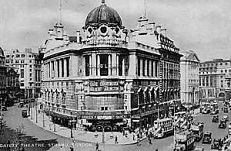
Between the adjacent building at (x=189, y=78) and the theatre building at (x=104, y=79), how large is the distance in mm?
30394

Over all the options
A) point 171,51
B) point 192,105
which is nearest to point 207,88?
point 192,105

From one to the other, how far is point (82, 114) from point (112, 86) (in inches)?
293

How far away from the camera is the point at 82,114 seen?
54.7m

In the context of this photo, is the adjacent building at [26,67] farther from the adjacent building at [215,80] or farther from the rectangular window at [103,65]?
the rectangular window at [103,65]

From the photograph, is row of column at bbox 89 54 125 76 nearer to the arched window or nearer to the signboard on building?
the signboard on building

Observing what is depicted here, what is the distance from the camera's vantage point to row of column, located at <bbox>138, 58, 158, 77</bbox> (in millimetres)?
62372

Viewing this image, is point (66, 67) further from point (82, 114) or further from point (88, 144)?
point (88, 144)

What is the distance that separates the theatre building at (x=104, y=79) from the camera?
53.9 m

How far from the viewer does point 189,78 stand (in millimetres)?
99250

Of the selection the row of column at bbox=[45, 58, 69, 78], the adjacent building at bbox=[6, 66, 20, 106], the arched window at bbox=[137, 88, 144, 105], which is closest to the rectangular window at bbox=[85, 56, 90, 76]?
the row of column at bbox=[45, 58, 69, 78]

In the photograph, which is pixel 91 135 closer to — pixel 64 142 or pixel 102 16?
pixel 64 142

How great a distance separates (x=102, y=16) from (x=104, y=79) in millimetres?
15269

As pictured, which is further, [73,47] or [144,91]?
[144,91]

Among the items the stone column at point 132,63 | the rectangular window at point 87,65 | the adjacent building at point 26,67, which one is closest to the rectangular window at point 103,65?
the rectangular window at point 87,65
